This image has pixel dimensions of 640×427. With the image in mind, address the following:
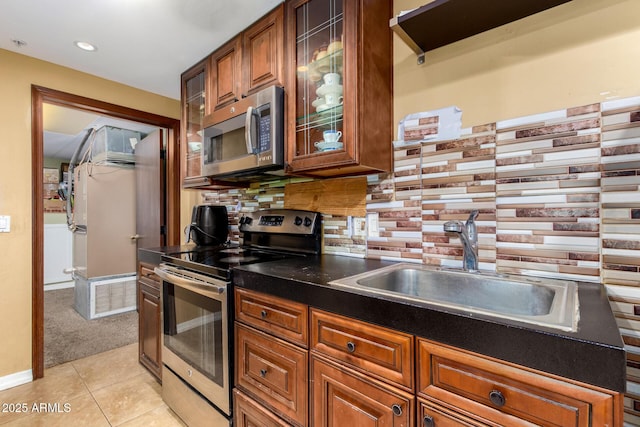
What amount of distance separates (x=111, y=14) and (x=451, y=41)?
73.6 inches

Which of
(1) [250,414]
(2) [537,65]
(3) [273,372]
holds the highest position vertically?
(2) [537,65]

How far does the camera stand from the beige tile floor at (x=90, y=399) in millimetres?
1752

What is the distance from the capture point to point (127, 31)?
191 cm

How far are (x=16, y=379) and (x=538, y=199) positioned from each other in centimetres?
332

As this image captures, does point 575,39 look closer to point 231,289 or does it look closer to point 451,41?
point 451,41

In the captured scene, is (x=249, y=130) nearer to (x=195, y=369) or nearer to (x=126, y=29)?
(x=126, y=29)

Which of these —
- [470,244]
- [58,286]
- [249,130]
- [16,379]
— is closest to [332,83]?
[249,130]

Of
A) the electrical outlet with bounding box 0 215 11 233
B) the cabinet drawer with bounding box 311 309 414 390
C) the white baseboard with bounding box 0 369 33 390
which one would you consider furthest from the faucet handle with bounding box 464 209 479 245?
the white baseboard with bounding box 0 369 33 390

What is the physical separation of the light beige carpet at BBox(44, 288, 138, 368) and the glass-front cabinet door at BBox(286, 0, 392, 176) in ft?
8.35

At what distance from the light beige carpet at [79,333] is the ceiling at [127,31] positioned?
234 cm

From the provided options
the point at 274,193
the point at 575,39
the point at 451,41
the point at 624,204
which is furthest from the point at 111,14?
the point at 624,204

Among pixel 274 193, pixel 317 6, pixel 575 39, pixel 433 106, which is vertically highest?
pixel 317 6

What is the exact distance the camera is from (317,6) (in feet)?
4.92

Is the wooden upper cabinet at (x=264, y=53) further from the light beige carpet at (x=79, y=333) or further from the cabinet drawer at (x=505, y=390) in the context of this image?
the light beige carpet at (x=79, y=333)
